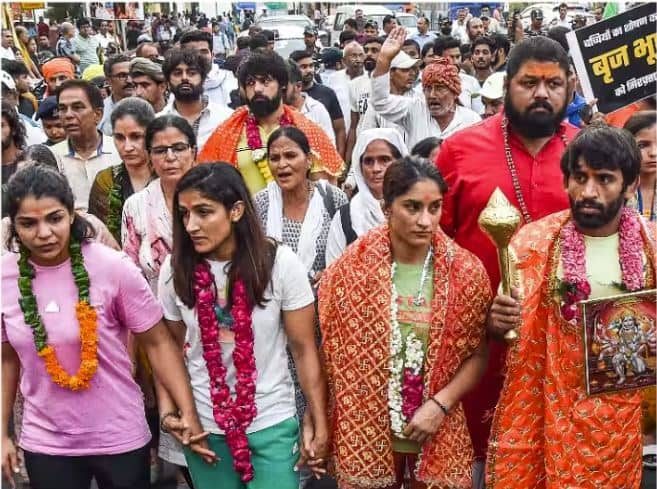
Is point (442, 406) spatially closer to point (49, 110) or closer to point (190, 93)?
point (190, 93)

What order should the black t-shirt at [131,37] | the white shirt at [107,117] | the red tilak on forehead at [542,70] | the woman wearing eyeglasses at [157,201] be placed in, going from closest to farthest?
the red tilak on forehead at [542,70]
the woman wearing eyeglasses at [157,201]
the white shirt at [107,117]
the black t-shirt at [131,37]

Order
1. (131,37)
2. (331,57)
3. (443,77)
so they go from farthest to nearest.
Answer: (131,37) < (331,57) < (443,77)

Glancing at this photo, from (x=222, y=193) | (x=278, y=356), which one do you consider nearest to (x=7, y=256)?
(x=222, y=193)

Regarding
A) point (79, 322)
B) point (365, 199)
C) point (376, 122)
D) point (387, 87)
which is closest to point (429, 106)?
point (387, 87)

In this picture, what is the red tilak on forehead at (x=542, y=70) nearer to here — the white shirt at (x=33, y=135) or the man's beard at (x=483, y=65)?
the white shirt at (x=33, y=135)

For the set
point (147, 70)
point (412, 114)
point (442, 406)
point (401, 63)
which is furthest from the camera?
point (401, 63)

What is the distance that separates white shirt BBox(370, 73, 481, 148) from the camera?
556cm

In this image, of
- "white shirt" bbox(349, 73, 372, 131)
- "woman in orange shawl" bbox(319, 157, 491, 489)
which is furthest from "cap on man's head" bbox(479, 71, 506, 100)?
"woman in orange shawl" bbox(319, 157, 491, 489)

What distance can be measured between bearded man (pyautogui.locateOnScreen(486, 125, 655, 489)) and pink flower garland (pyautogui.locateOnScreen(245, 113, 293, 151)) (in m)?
2.17

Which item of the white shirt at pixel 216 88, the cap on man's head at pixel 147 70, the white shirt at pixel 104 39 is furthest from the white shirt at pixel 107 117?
the white shirt at pixel 104 39

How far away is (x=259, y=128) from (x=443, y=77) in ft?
4.87

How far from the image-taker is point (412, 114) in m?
5.68

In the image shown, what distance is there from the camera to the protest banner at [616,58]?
429cm

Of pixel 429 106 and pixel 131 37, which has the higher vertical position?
pixel 131 37
